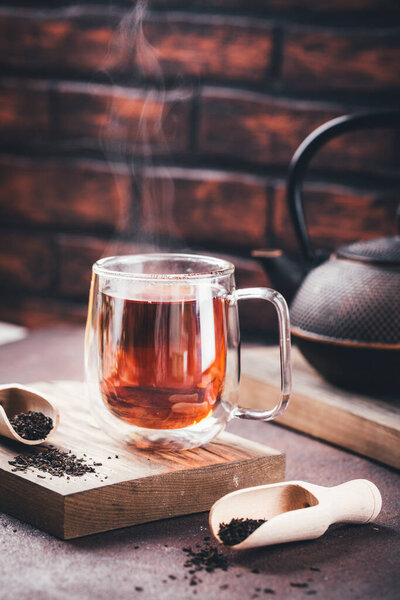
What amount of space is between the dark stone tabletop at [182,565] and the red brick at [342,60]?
959 mm

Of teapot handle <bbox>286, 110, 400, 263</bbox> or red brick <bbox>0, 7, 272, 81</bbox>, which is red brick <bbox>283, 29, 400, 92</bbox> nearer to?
red brick <bbox>0, 7, 272, 81</bbox>

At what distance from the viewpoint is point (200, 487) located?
2.88ft

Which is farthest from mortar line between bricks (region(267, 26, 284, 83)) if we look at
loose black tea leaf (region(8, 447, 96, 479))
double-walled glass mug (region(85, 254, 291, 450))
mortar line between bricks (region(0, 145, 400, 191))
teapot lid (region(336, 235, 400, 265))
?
loose black tea leaf (region(8, 447, 96, 479))

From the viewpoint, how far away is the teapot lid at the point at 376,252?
116 cm

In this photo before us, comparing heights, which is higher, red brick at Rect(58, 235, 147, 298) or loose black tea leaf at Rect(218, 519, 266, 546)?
loose black tea leaf at Rect(218, 519, 266, 546)

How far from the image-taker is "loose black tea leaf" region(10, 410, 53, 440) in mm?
925

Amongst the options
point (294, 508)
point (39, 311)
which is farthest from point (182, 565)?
point (39, 311)

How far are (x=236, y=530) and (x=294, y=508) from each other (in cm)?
9

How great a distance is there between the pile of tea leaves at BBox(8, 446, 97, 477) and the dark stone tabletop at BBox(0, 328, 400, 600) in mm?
57

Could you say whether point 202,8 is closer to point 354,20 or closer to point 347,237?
point 354,20

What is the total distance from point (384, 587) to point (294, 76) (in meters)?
1.19

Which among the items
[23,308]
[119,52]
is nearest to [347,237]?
[119,52]

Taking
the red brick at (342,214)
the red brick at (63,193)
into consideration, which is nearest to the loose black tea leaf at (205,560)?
the red brick at (342,214)

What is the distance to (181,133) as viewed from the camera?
1.80 meters
